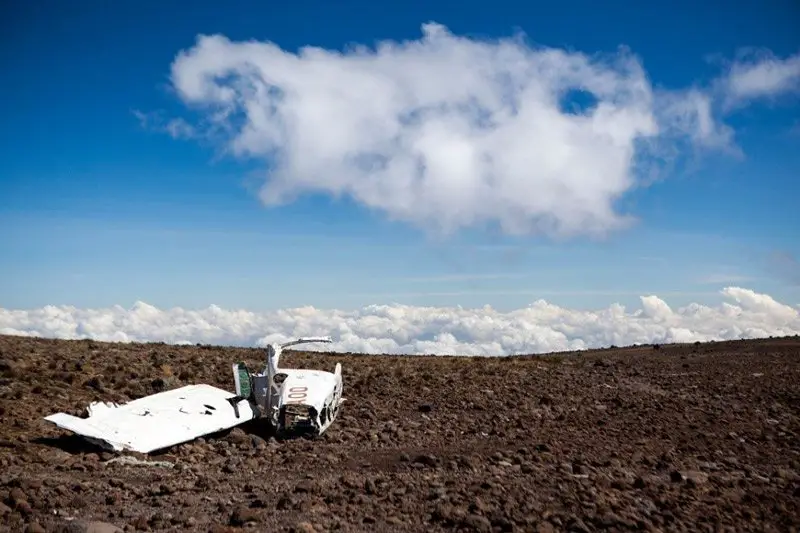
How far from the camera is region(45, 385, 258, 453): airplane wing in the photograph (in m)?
12.4

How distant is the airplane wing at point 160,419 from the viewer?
12445 millimetres

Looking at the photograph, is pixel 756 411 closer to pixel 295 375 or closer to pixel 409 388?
pixel 409 388

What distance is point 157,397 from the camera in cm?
1579

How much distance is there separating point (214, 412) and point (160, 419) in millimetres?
1418

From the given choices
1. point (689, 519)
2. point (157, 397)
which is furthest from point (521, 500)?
point (157, 397)

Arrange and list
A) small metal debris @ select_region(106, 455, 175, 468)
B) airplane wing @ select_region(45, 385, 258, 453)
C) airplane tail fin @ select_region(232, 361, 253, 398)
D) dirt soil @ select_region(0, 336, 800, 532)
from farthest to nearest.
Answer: airplane tail fin @ select_region(232, 361, 253, 398) < airplane wing @ select_region(45, 385, 258, 453) < small metal debris @ select_region(106, 455, 175, 468) < dirt soil @ select_region(0, 336, 800, 532)

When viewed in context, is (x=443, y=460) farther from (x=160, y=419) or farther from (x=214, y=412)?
(x=160, y=419)

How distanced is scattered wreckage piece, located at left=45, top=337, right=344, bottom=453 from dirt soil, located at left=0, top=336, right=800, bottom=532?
362 mm

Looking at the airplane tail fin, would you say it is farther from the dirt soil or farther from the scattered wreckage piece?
the dirt soil

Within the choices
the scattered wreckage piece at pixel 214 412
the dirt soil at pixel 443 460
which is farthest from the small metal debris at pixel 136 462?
the scattered wreckage piece at pixel 214 412

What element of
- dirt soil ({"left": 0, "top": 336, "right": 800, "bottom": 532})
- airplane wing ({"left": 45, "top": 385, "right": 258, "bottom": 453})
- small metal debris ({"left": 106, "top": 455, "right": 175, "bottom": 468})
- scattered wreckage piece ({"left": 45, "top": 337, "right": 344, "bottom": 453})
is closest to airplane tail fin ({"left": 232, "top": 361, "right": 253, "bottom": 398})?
scattered wreckage piece ({"left": 45, "top": 337, "right": 344, "bottom": 453})

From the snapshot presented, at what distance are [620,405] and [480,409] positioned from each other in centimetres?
414

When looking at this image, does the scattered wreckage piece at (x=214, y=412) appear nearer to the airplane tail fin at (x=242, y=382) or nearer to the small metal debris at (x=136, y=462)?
the airplane tail fin at (x=242, y=382)

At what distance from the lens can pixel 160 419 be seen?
45.5 ft
